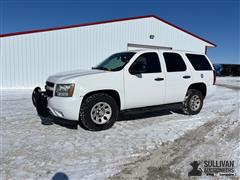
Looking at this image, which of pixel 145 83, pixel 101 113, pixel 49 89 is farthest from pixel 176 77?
pixel 49 89

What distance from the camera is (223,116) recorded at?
582cm

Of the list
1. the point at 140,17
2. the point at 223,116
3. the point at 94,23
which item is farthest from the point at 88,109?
the point at 140,17

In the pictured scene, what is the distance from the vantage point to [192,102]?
233 inches

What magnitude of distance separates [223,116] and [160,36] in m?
10.2

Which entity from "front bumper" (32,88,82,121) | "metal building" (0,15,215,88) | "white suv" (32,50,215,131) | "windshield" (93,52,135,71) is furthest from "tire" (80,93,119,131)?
"metal building" (0,15,215,88)

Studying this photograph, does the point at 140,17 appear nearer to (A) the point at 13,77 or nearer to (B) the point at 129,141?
Result: (A) the point at 13,77

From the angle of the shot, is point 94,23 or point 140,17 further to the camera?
point 140,17

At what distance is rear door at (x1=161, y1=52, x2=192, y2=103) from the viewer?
520cm

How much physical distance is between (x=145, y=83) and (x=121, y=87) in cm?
66

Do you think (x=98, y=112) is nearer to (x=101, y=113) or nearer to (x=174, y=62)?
(x=101, y=113)

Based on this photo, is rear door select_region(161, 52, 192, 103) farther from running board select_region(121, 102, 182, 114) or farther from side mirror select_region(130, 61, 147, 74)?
side mirror select_region(130, 61, 147, 74)

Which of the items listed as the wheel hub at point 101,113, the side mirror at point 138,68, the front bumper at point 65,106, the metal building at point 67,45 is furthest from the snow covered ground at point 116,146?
the metal building at point 67,45

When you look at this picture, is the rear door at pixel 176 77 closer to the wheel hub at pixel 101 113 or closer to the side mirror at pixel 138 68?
the side mirror at pixel 138 68

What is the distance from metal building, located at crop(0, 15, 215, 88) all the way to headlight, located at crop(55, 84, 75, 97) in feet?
26.3
